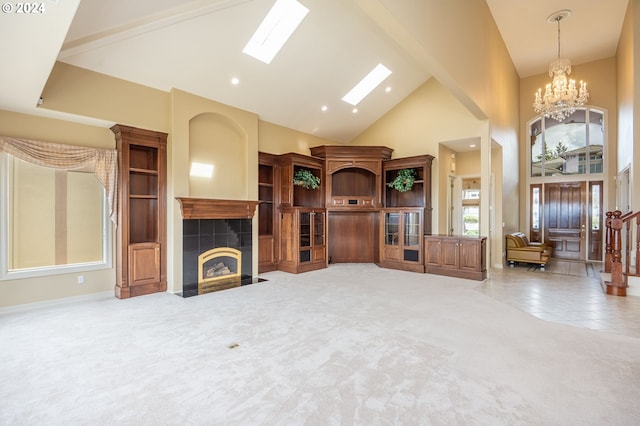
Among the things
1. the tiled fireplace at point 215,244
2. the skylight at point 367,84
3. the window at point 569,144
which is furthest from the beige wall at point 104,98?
the window at point 569,144

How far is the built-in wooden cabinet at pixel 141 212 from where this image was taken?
4.86m

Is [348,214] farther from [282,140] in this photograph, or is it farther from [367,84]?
[367,84]

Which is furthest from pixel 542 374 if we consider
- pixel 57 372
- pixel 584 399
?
pixel 57 372

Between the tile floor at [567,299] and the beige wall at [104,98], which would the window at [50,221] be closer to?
the beige wall at [104,98]

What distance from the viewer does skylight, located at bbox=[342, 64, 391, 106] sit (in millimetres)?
6809

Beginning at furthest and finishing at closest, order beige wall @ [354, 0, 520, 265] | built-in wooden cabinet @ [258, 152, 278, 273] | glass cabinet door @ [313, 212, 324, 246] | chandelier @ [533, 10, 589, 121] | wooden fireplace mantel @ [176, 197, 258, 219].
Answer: glass cabinet door @ [313, 212, 324, 246], chandelier @ [533, 10, 589, 121], built-in wooden cabinet @ [258, 152, 278, 273], wooden fireplace mantel @ [176, 197, 258, 219], beige wall @ [354, 0, 520, 265]

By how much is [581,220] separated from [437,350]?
905 cm

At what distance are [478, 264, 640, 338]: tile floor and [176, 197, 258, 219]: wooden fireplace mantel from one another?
4.56 metres

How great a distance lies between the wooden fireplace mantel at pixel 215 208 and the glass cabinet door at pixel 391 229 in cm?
327

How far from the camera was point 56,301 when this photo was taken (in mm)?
4457

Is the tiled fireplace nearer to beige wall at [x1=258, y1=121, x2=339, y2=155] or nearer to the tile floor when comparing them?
beige wall at [x1=258, y1=121, x2=339, y2=155]

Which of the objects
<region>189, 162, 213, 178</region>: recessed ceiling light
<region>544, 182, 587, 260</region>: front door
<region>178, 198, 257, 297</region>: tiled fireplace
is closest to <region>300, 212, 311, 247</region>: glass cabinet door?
<region>178, 198, 257, 297</region>: tiled fireplace

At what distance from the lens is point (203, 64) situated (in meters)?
4.93

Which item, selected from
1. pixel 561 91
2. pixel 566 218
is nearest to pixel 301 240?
pixel 561 91
